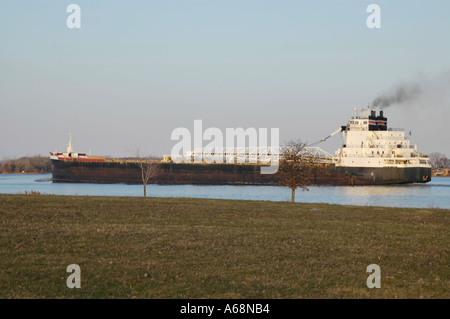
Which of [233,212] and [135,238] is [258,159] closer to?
[233,212]

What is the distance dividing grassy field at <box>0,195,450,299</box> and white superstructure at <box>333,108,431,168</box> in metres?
55.5

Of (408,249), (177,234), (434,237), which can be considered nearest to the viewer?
(408,249)

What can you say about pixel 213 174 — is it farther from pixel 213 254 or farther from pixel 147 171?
pixel 213 254

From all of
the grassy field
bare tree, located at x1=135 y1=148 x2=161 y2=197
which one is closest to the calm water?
bare tree, located at x1=135 y1=148 x2=161 y2=197

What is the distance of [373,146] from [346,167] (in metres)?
6.08

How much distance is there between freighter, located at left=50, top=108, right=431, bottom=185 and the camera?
70250mm

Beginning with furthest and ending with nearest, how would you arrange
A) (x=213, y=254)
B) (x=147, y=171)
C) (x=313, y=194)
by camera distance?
1. (x=313, y=194)
2. (x=147, y=171)
3. (x=213, y=254)

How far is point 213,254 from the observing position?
35.1 ft

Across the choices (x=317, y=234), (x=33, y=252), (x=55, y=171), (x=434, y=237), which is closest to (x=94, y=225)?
(x=33, y=252)

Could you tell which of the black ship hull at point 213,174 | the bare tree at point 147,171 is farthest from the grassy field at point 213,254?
the black ship hull at point 213,174

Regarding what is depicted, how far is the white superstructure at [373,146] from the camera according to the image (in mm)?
71750

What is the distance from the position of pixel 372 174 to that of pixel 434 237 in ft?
191

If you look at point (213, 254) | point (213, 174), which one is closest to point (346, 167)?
point (213, 174)
